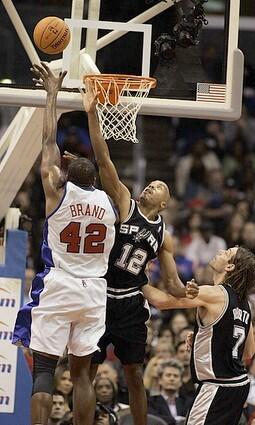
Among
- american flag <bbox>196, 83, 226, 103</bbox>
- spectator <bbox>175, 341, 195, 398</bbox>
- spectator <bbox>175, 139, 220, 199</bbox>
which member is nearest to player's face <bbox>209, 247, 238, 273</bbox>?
american flag <bbox>196, 83, 226, 103</bbox>

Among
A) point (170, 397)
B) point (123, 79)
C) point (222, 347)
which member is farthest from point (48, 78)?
point (170, 397)

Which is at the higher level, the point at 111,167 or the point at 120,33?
the point at 120,33

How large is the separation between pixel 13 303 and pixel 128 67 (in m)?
2.53

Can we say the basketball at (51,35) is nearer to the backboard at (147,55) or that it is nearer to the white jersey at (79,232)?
the backboard at (147,55)

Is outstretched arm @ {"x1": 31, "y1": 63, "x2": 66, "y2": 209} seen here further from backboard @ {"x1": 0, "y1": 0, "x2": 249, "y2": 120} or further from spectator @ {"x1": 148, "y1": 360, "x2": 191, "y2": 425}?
spectator @ {"x1": 148, "y1": 360, "x2": 191, "y2": 425}

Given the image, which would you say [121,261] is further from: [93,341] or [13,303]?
[13,303]

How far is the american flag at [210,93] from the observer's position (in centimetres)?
834

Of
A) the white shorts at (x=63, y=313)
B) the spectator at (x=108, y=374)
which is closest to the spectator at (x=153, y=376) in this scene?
the spectator at (x=108, y=374)

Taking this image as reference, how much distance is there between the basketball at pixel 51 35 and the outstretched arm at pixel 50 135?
173 millimetres

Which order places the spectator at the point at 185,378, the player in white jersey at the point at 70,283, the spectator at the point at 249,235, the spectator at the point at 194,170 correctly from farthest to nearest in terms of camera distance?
the spectator at the point at 194,170 < the spectator at the point at 249,235 < the spectator at the point at 185,378 < the player in white jersey at the point at 70,283

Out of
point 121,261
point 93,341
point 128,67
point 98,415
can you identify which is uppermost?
point 128,67

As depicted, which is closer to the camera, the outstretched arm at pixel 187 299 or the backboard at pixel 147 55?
the outstretched arm at pixel 187 299

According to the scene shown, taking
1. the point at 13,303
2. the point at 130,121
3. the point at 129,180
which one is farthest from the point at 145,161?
the point at 130,121

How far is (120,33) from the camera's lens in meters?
8.58
